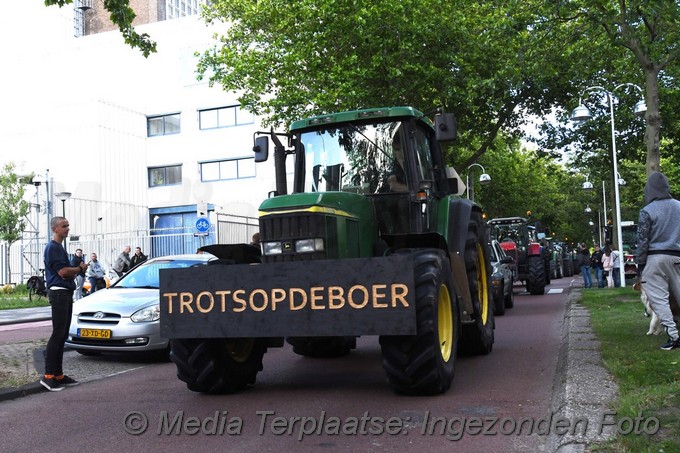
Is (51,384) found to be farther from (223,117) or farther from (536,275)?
(223,117)

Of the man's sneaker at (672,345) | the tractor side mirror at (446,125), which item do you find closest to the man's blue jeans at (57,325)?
the tractor side mirror at (446,125)

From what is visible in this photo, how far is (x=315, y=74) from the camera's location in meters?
23.5

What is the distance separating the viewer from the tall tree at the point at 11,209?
33844mm

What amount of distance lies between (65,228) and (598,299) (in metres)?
13.2

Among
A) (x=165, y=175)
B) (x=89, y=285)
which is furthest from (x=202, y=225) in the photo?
(x=165, y=175)

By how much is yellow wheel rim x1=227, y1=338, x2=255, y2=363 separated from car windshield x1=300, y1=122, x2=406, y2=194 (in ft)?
5.85

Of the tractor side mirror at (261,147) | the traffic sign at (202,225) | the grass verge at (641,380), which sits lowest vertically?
the grass verge at (641,380)

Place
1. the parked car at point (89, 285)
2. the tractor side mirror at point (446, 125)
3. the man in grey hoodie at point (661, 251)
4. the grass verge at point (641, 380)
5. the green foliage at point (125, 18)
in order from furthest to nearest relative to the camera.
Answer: the parked car at point (89, 285) < the green foliage at point (125, 18) < the man in grey hoodie at point (661, 251) < the tractor side mirror at point (446, 125) < the grass verge at point (641, 380)

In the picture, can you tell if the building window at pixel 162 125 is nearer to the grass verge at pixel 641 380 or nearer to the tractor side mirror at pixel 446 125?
the grass verge at pixel 641 380

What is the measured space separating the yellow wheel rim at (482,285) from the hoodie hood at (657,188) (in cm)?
230

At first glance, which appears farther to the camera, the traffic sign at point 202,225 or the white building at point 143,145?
the white building at point 143,145

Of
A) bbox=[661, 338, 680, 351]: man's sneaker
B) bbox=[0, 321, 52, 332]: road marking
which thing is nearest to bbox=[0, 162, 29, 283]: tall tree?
bbox=[0, 321, 52, 332]: road marking

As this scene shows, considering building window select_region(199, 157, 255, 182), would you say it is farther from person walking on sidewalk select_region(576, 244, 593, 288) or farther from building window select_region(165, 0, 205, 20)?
building window select_region(165, 0, 205, 20)

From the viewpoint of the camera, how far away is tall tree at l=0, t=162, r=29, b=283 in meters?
33.8
